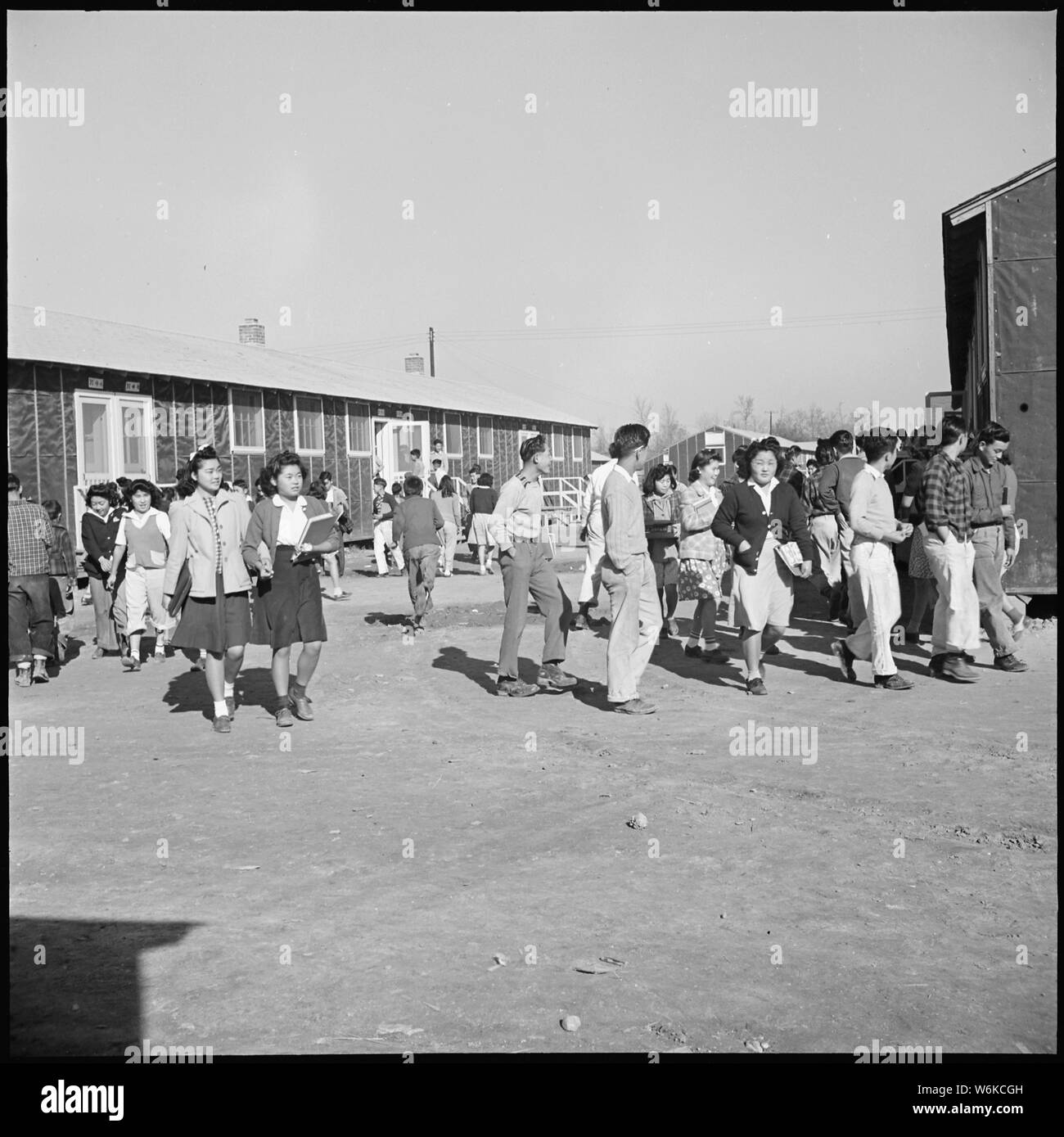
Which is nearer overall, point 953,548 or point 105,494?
point 953,548

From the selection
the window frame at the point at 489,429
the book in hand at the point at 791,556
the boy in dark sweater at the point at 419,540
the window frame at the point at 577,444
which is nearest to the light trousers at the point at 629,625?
the book in hand at the point at 791,556

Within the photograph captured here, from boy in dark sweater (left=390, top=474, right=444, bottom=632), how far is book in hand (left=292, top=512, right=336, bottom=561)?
5.04m

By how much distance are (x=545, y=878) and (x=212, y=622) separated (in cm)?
439

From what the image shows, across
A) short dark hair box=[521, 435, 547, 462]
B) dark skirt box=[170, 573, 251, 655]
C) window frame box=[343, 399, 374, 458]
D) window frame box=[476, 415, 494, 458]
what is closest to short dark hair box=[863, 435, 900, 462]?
short dark hair box=[521, 435, 547, 462]

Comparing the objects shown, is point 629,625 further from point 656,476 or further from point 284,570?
point 656,476

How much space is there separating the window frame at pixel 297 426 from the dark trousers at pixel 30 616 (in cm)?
1584

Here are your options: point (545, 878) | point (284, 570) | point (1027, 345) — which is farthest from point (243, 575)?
point (1027, 345)

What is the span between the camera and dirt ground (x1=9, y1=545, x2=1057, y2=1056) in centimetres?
418

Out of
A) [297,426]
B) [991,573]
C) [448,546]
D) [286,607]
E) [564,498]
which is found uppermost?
[297,426]

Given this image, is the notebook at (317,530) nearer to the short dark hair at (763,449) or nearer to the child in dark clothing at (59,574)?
the short dark hair at (763,449)

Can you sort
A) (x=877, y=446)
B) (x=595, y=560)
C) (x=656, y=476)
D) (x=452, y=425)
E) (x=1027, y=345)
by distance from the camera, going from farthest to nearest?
(x=452, y=425) < (x=1027, y=345) < (x=656, y=476) < (x=595, y=560) < (x=877, y=446)

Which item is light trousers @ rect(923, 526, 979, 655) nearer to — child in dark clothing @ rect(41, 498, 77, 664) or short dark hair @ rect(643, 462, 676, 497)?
short dark hair @ rect(643, 462, 676, 497)

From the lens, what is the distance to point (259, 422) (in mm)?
26922
